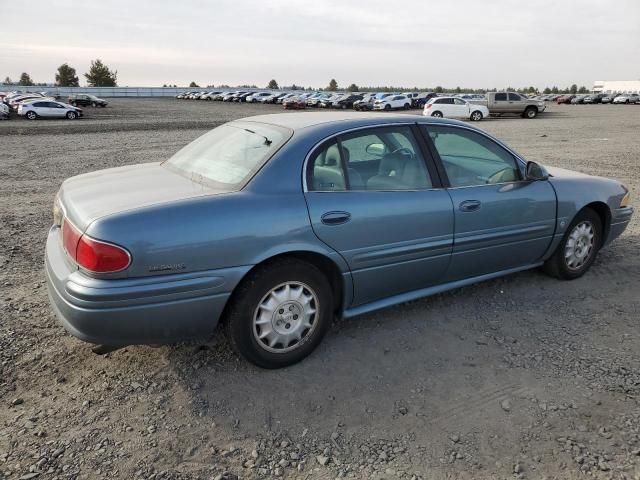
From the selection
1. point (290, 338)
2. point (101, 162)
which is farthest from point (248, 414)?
point (101, 162)

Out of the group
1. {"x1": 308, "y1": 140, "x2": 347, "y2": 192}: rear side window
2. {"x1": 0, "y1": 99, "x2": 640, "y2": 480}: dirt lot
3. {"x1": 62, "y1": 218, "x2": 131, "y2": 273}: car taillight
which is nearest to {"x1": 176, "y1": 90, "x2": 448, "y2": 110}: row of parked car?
{"x1": 0, "y1": 99, "x2": 640, "y2": 480}: dirt lot

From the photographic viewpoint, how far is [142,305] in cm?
273

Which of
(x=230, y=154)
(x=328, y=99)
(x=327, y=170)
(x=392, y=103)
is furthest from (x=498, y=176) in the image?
(x=328, y=99)

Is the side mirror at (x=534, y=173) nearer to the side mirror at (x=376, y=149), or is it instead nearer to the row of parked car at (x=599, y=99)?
the side mirror at (x=376, y=149)

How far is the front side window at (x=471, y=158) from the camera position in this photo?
3.89 m

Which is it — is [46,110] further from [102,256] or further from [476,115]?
[102,256]

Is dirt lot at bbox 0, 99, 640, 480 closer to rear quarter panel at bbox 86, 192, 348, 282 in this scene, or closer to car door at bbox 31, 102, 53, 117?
rear quarter panel at bbox 86, 192, 348, 282

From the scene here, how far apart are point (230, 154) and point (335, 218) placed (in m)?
0.91

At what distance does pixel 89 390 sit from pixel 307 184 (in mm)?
1789

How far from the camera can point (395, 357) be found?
3.46 m

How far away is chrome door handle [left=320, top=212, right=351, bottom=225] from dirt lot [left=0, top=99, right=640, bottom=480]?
92 centimetres

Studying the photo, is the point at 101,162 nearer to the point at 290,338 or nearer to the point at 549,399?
the point at 290,338

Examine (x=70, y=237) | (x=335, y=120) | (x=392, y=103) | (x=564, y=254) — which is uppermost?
(x=392, y=103)

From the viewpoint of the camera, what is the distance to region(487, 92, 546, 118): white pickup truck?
34.9 meters
